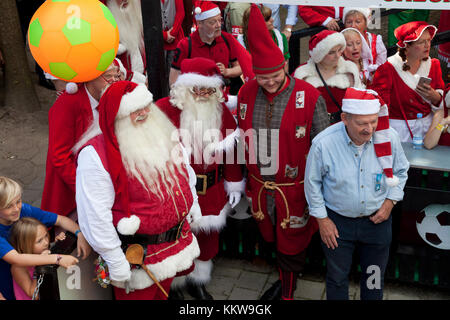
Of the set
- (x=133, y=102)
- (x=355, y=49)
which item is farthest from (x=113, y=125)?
(x=355, y=49)

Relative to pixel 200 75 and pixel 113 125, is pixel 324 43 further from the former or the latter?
pixel 113 125

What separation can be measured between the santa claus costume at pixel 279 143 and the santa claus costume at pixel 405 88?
3.23 ft

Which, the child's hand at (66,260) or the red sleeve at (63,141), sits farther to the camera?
the red sleeve at (63,141)

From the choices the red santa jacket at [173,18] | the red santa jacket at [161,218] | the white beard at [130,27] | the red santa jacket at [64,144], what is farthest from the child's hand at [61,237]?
the red santa jacket at [173,18]

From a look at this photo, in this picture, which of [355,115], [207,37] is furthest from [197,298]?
[207,37]

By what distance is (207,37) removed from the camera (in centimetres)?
517

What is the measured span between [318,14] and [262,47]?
103 inches

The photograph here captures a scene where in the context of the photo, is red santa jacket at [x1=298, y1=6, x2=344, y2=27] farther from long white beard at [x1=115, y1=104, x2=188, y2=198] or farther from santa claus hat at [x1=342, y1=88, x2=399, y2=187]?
long white beard at [x1=115, y1=104, x2=188, y2=198]

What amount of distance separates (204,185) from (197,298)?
1.05 metres

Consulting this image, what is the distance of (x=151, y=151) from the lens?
10.9ft

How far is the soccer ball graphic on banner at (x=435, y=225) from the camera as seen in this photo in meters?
4.08

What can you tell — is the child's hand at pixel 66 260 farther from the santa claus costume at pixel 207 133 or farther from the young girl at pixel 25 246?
the santa claus costume at pixel 207 133

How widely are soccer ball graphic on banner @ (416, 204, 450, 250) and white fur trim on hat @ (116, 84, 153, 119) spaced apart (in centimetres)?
236
